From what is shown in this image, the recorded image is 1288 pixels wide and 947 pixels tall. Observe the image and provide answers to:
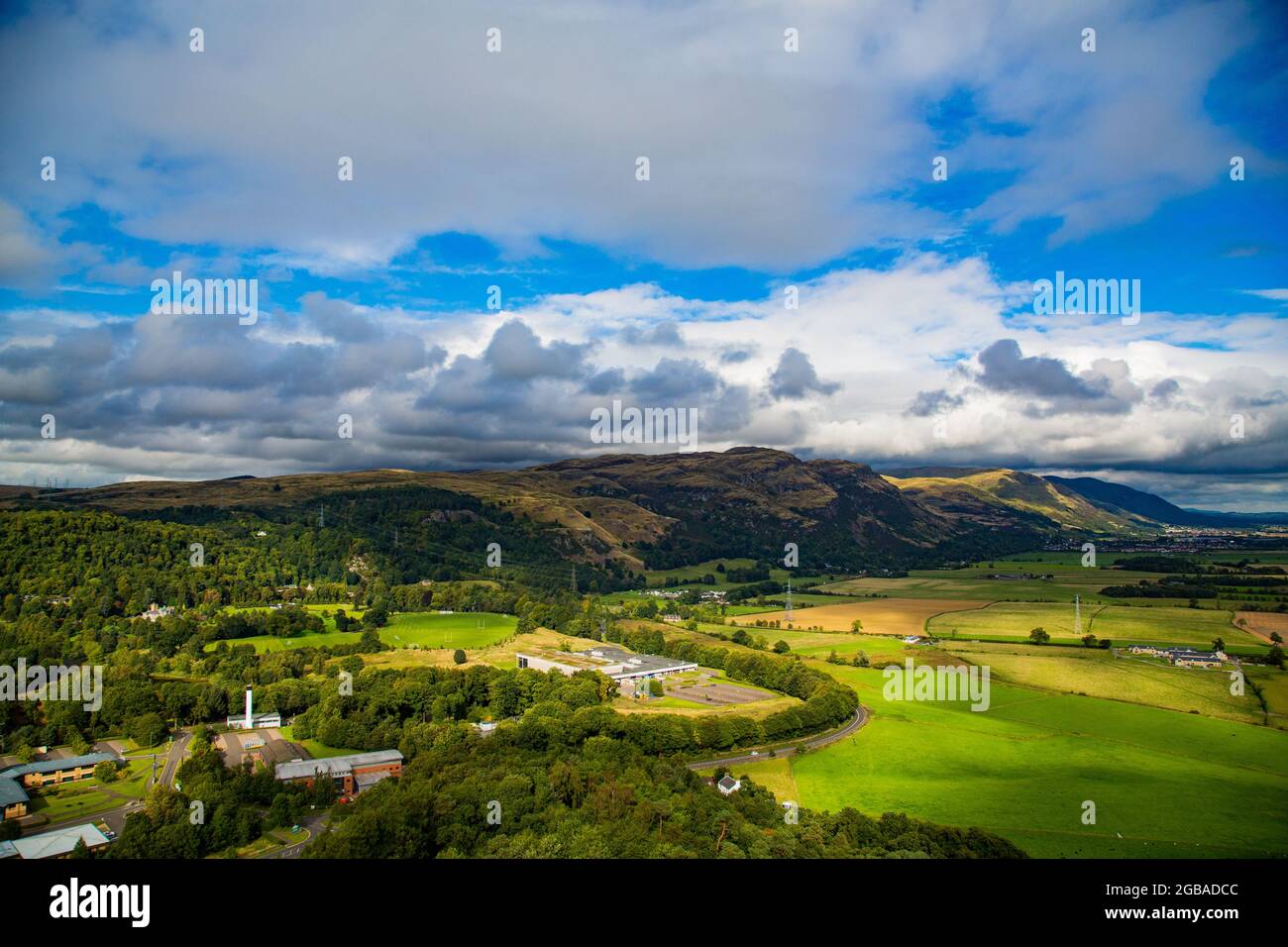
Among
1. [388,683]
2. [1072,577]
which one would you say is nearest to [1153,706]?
[388,683]

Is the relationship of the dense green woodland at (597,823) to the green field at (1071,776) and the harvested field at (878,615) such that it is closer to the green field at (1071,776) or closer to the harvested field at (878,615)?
the green field at (1071,776)

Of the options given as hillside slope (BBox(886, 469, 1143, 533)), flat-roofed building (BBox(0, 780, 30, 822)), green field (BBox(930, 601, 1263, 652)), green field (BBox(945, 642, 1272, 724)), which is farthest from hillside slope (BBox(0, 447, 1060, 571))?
green field (BBox(945, 642, 1272, 724))

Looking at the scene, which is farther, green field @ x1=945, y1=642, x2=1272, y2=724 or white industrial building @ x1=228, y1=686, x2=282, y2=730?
white industrial building @ x1=228, y1=686, x2=282, y2=730

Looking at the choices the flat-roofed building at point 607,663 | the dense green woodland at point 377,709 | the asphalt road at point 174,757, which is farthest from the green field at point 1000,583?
the asphalt road at point 174,757

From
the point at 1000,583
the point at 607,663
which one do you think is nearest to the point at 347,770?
the point at 607,663

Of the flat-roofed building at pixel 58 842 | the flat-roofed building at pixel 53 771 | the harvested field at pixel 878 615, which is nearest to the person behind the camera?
the flat-roofed building at pixel 58 842

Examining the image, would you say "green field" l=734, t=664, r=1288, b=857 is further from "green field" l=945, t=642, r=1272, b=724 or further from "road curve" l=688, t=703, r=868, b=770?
"green field" l=945, t=642, r=1272, b=724
